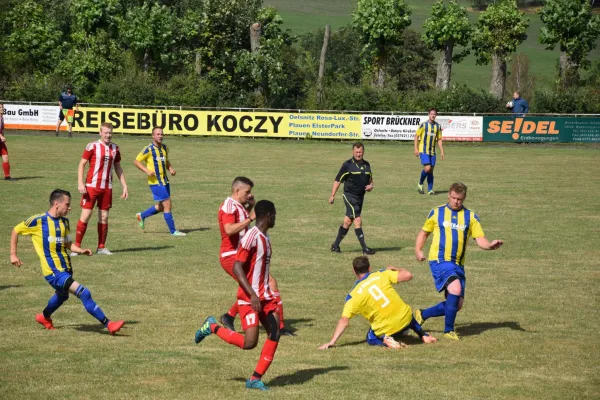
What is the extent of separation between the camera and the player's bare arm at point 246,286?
7977 mm

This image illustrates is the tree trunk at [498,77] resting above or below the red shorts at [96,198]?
above

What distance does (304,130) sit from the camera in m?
45.0

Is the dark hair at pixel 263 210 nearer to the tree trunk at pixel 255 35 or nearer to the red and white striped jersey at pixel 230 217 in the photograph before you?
the red and white striped jersey at pixel 230 217

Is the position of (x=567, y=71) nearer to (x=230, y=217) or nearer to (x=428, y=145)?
(x=428, y=145)

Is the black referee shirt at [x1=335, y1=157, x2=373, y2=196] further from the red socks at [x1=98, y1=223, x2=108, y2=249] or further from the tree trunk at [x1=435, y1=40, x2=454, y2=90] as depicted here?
the tree trunk at [x1=435, y1=40, x2=454, y2=90]

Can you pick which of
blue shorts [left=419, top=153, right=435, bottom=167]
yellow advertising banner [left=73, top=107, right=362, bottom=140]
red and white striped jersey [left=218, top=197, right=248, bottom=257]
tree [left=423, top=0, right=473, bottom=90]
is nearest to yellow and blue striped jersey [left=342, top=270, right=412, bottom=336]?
red and white striped jersey [left=218, top=197, right=248, bottom=257]

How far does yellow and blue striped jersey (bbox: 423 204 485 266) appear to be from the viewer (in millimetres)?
10648

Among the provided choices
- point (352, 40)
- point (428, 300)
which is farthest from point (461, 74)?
point (428, 300)

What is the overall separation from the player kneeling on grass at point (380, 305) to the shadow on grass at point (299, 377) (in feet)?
2.35

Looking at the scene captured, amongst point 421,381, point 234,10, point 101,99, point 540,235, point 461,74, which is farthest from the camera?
point 461,74

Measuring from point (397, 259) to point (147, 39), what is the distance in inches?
2027

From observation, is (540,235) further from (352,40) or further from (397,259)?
(352,40)

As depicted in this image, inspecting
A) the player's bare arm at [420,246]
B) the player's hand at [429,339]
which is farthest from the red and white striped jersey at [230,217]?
the player's hand at [429,339]

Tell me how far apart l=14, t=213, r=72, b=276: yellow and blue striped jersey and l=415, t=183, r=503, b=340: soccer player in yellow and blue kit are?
4364 mm
